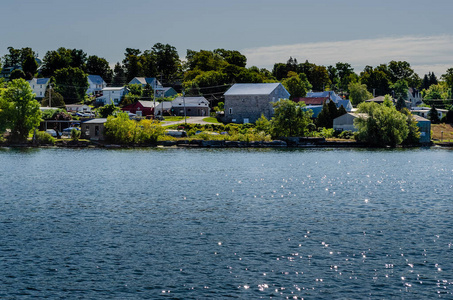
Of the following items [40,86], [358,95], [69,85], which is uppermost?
[40,86]

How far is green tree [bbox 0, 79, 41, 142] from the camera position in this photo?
319 ft

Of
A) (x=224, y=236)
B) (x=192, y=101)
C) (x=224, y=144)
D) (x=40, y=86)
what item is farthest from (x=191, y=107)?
(x=224, y=236)

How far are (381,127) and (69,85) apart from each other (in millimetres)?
111086

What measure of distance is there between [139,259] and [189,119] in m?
110

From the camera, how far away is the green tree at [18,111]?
319 feet

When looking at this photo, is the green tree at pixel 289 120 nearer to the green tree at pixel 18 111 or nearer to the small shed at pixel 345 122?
the small shed at pixel 345 122

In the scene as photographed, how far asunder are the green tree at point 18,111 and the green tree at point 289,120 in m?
47.7

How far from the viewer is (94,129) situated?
104m

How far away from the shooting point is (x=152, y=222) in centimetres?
3052

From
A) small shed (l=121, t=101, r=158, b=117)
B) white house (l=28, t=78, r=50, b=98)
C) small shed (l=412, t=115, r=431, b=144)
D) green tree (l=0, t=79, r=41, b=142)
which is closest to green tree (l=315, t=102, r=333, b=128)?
small shed (l=412, t=115, r=431, b=144)

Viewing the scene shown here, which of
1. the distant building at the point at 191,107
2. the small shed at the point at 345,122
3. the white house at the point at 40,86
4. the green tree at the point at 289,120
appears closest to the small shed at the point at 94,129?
the green tree at the point at 289,120

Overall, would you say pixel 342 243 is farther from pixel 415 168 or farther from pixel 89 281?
pixel 415 168

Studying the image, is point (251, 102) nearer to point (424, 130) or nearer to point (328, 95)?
point (424, 130)

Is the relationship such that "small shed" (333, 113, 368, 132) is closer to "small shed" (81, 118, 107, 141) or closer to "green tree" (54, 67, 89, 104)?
"small shed" (81, 118, 107, 141)
